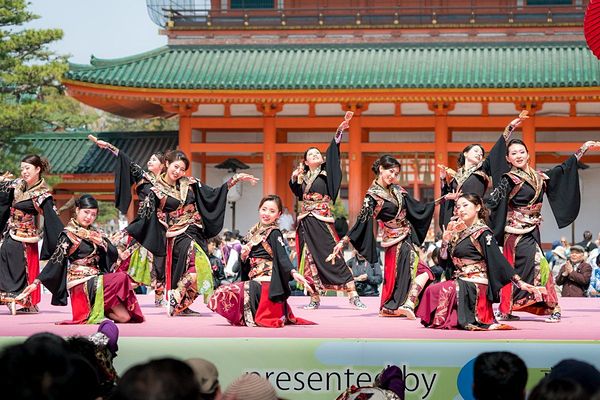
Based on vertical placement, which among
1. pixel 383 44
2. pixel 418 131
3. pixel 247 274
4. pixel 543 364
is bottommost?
pixel 543 364

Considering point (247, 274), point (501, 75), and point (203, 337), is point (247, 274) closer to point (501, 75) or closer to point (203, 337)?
point (203, 337)

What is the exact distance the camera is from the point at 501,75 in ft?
69.1

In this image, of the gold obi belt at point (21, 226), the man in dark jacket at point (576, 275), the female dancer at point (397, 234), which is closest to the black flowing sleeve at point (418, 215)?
the female dancer at point (397, 234)

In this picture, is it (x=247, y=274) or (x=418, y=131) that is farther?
(x=418, y=131)

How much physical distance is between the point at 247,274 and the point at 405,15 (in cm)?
1446

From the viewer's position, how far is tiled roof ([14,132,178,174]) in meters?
22.8

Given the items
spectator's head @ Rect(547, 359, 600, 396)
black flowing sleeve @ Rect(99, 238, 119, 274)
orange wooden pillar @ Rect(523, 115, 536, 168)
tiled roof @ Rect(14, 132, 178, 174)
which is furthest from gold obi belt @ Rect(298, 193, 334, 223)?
tiled roof @ Rect(14, 132, 178, 174)

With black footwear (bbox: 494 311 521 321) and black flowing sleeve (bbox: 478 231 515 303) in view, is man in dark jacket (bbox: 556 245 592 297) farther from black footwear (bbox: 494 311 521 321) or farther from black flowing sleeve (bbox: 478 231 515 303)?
black flowing sleeve (bbox: 478 231 515 303)

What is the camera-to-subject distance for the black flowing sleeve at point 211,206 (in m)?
10.6

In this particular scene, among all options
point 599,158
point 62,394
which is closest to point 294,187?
point 62,394

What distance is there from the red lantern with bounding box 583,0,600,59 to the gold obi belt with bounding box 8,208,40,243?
5738mm

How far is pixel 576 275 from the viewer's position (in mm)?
13320

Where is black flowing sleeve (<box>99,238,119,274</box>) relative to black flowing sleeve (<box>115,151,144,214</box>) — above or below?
below

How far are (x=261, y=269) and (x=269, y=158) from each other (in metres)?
12.1
